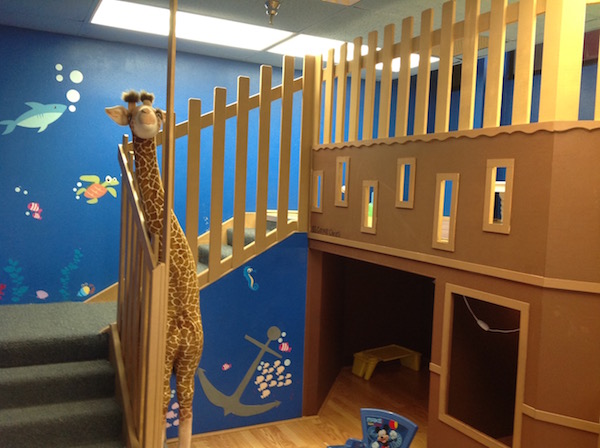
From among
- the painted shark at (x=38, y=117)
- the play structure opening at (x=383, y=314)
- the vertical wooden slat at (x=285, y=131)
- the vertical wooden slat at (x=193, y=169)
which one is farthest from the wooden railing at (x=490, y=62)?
the painted shark at (x=38, y=117)

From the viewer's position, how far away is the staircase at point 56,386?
2621mm

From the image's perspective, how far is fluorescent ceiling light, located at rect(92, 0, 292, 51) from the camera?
11.4 feet

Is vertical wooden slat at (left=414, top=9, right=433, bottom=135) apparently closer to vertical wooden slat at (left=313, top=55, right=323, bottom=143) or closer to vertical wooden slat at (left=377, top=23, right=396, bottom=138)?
vertical wooden slat at (left=377, top=23, right=396, bottom=138)

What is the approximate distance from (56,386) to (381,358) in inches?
104

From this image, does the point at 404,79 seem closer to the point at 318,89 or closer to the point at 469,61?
the point at 469,61

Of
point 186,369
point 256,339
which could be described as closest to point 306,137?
point 256,339

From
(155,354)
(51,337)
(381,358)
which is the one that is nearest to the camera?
(155,354)

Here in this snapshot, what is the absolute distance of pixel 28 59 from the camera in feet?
12.8

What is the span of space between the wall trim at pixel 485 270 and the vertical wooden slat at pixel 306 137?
0.40 m

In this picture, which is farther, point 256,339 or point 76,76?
point 76,76

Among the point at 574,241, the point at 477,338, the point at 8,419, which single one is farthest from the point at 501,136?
the point at 8,419

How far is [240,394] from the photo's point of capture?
350 centimetres

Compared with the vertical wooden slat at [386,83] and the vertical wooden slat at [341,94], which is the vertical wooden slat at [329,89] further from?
the vertical wooden slat at [386,83]

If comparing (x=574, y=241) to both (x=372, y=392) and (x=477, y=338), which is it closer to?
(x=477, y=338)
